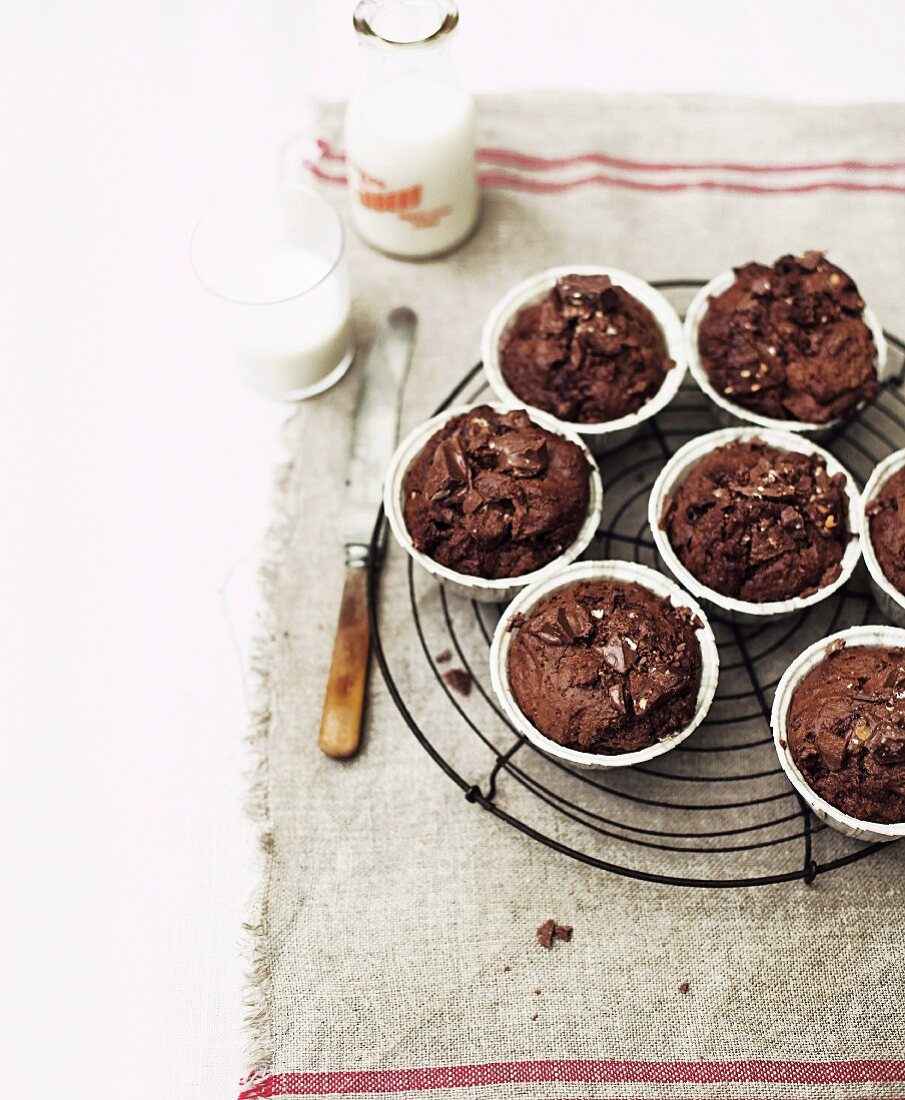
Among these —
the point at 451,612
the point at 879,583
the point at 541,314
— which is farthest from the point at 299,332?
the point at 879,583

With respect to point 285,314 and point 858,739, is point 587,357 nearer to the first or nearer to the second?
point 285,314

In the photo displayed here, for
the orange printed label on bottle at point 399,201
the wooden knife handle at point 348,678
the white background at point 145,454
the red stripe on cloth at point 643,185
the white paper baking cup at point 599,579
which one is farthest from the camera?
the red stripe on cloth at point 643,185

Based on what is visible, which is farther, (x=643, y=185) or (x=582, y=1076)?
(x=643, y=185)

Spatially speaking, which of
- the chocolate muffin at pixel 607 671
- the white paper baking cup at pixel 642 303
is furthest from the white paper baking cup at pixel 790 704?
the white paper baking cup at pixel 642 303

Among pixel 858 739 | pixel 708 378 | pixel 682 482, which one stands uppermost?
pixel 708 378

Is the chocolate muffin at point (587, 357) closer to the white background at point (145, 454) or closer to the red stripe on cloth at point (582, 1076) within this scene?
the white background at point (145, 454)

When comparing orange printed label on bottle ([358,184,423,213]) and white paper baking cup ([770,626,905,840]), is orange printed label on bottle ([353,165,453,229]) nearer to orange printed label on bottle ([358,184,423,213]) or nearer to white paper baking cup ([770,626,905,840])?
orange printed label on bottle ([358,184,423,213])

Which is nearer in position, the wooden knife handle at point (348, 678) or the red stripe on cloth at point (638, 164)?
the wooden knife handle at point (348, 678)

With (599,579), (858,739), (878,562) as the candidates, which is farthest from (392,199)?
(858,739)
